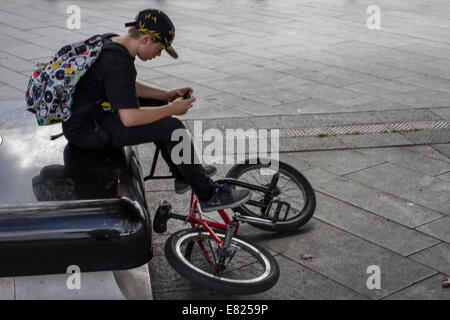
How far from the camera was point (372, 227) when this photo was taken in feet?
16.3

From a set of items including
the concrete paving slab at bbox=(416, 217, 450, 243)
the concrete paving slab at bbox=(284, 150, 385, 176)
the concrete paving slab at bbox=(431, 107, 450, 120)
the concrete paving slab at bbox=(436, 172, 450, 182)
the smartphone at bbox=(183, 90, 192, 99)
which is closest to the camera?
the smartphone at bbox=(183, 90, 192, 99)

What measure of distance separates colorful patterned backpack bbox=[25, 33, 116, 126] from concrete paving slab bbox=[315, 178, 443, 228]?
8.31 ft

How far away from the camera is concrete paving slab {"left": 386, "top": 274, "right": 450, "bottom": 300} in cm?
407

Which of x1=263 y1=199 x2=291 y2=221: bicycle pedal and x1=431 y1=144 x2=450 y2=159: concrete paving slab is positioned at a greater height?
x1=263 y1=199 x2=291 y2=221: bicycle pedal

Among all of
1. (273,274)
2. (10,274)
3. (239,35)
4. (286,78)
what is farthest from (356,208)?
(239,35)

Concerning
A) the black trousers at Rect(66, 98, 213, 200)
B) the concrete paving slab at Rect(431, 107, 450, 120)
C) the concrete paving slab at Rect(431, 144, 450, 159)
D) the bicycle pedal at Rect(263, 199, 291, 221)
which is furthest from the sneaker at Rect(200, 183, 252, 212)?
the concrete paving slab at Rect(431, 107, 450, 120)

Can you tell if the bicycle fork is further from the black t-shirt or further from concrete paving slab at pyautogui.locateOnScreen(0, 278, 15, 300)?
concrete paving slab at pyautogui.locateOnScreen(0, 278, 15, 300)

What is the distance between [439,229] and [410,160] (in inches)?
58.3

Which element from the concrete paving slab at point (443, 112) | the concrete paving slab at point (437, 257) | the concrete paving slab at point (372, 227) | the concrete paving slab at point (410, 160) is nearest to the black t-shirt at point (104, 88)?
the concrete paving slab at point (372, 227)

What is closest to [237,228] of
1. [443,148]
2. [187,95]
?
[187,95]

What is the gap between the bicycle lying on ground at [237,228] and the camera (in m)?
3.86

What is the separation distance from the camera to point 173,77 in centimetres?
895

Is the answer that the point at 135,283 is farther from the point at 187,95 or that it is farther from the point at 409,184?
the point at 409,184

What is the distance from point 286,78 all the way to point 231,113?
6.03 ft
